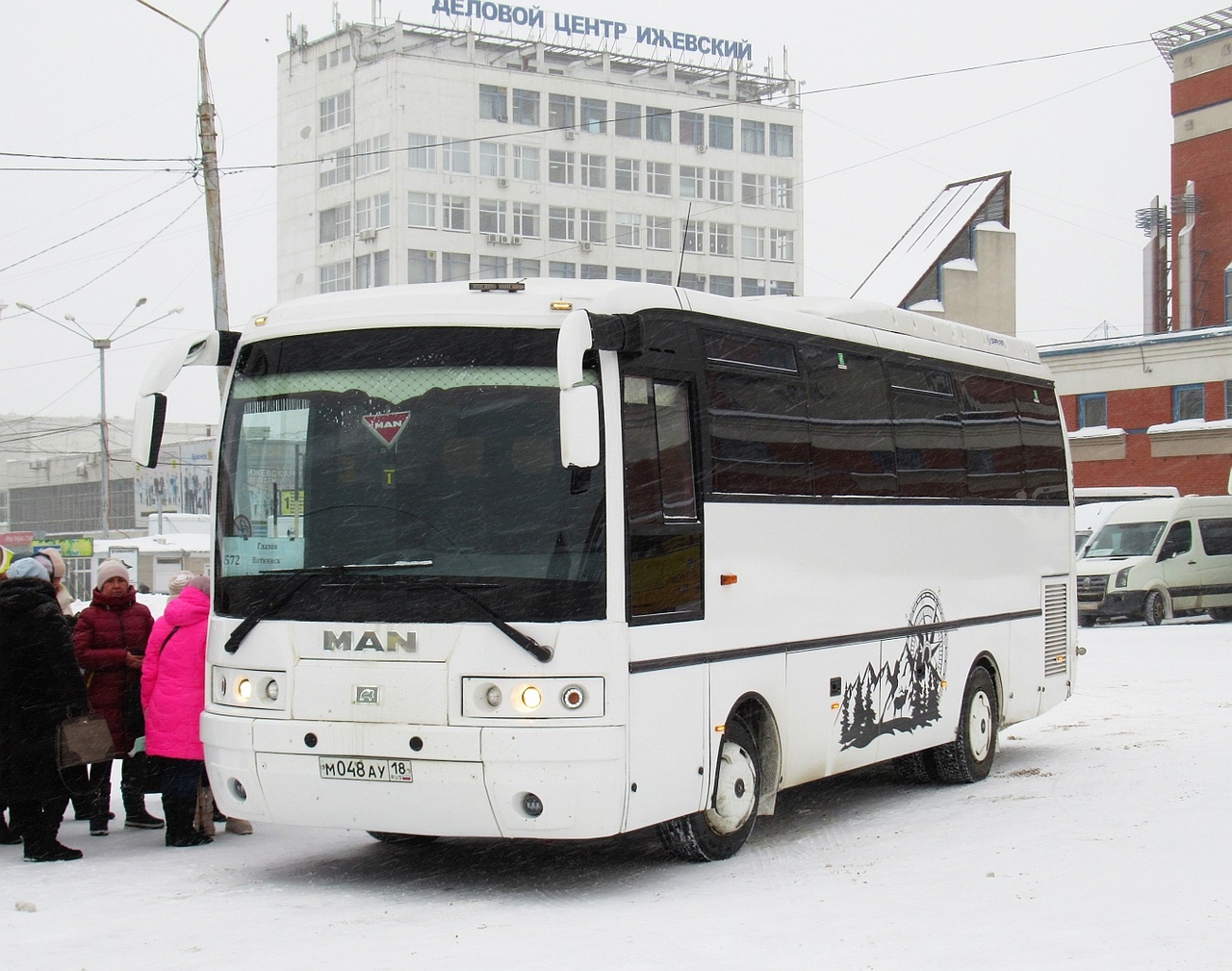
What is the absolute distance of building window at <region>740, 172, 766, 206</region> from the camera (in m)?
102

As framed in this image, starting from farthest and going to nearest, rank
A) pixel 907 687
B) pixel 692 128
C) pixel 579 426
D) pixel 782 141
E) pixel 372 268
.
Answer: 1. pixel 782 141
2. pixel 692 128
3. pixel 372 268
4. pixel 907 687
5. pixel 579 426

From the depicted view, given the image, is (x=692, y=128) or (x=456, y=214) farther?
(x=692, y=128)

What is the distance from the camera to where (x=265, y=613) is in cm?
872

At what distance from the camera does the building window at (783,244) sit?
104250mm

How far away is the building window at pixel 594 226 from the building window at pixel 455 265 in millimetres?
8111

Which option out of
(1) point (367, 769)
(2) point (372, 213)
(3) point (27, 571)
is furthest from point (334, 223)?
(1) point (367, 769)

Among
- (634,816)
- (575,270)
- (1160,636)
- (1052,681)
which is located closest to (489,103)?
(575,270)

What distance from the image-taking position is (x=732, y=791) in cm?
944

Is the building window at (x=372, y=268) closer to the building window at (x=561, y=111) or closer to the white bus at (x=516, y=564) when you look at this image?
the building window at (x=561, y=111)

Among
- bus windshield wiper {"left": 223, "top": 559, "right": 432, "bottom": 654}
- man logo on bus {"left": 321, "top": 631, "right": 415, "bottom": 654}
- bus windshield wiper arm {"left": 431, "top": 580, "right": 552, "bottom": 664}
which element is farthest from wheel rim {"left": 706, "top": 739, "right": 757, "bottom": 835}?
bus windshield wiper {"left": 223, "top": 559, "right": 432, "bottom": 654}

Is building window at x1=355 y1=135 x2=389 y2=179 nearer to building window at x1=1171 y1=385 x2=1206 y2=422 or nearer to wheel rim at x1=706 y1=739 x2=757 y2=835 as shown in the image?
building window at x1=1171 y1=385 x2=1206 y2=422

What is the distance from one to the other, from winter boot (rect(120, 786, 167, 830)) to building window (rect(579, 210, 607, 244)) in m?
86.0

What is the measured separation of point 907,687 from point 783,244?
94.8 meters

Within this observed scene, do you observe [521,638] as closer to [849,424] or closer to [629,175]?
[849,424]
